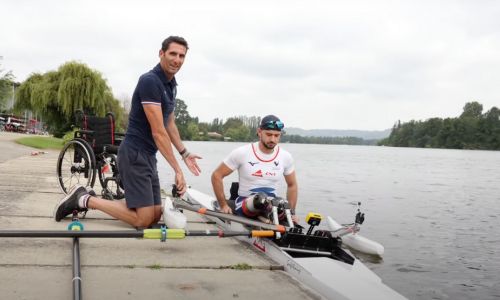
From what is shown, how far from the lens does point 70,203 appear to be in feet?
20.2

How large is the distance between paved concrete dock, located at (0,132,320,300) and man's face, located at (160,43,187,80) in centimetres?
209

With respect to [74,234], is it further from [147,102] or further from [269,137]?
[269,137]

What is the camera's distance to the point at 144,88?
17.6ft

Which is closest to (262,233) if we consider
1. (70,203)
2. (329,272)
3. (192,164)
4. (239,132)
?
(329,272)

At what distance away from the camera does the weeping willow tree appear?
1297 inches

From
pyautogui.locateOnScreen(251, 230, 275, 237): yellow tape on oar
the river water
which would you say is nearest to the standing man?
pyautogui.locateOnScreen(251, 230, 275, 237): yellow tape on oar

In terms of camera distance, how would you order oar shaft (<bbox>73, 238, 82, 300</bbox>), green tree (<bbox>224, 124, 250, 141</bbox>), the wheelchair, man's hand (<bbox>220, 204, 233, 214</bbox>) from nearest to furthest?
oar shaft (<bbox>73, 238, 82, 300</bbox>) < man's hand (<bbox>220, 204, 233, 214</bbox>) < the wheelchair < green tree (<bbox>224, 124, 250, 141</bbox>)

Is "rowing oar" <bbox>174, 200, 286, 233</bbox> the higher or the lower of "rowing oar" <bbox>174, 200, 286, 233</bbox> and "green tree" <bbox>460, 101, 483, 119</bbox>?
the lower

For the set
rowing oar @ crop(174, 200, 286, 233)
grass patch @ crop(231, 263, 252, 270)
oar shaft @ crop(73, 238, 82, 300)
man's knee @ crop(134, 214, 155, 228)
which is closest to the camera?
oar shaft @ crop(73, 238, 82, 300)

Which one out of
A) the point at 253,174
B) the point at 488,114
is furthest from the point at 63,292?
the point at 488,114

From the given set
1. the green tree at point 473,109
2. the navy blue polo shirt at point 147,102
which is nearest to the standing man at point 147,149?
the navy blue polo shirt at point 147,102

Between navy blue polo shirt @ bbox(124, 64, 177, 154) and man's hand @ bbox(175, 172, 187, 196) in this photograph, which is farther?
navy blue polo shirt @ bbox(124, 64, 177, 154)

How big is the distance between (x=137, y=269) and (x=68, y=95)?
101 ft

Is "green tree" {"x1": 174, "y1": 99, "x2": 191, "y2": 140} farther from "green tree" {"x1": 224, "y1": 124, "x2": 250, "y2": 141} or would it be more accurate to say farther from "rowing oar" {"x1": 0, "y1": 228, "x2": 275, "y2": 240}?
"rowing oar" {"x1": 0, "y1": 228, "x2": 275, "y2": 240}
